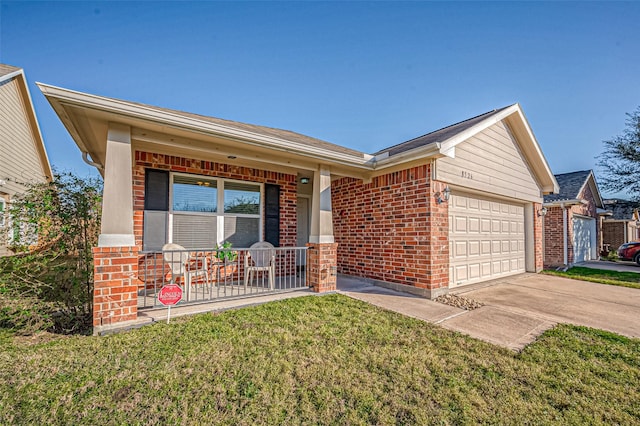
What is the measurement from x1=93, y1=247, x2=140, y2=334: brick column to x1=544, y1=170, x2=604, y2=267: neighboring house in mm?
14346

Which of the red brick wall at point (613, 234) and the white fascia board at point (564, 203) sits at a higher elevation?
the white fascia board at point (564, 203)

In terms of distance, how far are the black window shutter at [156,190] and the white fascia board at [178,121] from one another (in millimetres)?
2029

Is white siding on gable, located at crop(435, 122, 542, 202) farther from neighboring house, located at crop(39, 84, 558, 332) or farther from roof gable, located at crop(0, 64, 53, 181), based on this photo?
roof gable, located at crop(0, 64, 53, 181)

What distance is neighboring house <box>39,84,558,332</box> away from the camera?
11.8 ft

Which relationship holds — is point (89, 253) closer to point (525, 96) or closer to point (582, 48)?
point (582, 48)

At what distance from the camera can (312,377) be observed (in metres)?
2.62

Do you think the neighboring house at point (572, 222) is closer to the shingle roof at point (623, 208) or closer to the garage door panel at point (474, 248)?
the shingle roof at point (623, 208)

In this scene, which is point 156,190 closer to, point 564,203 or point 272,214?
point 272,214

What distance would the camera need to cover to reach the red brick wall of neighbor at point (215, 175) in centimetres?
525

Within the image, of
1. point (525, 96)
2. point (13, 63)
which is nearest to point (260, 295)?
point (525, 96)

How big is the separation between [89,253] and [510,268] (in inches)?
395

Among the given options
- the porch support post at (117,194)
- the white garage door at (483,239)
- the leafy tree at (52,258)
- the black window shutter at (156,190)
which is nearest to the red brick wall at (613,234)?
the white garage door at (483,239)

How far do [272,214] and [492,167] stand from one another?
19.1 ft

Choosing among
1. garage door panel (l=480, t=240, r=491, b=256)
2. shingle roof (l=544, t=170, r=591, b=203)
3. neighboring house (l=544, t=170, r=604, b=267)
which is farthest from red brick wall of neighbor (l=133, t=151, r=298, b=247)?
shingle roof (l=544, t=170, r=591, b=203)
